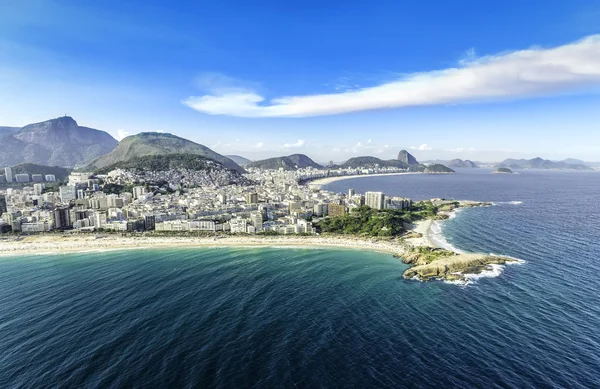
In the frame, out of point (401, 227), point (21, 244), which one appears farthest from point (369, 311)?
point (21, 244)

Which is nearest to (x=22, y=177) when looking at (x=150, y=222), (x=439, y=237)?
(x=150, y=222)

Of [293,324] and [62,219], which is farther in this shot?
[62,219]

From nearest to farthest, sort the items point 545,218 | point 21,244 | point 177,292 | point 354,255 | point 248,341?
point 248,341 → point 177,292 → point 354,255 → point 21,244 → point 545,218

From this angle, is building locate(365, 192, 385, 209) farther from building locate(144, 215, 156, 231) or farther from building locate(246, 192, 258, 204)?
building locate(144, 215, 156, 231)

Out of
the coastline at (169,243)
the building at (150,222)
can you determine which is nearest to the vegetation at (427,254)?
the coastline at (169,243)

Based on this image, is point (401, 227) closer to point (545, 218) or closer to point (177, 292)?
point (545, 218)

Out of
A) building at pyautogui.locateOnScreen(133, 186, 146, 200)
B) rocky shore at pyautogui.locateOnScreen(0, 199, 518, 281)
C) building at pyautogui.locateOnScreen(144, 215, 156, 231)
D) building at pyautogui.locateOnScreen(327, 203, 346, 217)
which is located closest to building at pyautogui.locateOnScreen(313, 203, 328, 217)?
building at pyautogui.locateOnScreen(327, 203, 346, 217)

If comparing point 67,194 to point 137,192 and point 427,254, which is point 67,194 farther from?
point 427,254

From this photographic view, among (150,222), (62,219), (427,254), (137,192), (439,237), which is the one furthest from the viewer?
(137,192)
